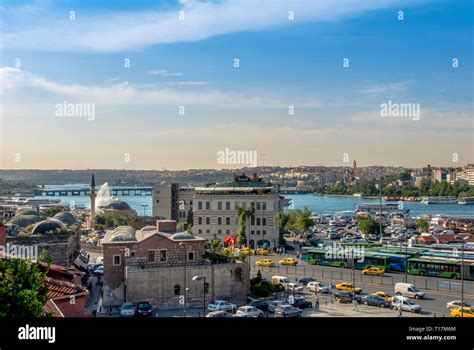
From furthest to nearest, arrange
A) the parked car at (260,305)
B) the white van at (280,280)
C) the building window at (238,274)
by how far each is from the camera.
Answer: the white van at (280,280) < the building window at (238,274) < the parked car at (260,305)

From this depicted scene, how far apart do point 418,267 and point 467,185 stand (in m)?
48.2

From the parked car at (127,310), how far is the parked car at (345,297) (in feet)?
11.5

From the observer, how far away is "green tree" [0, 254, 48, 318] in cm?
352

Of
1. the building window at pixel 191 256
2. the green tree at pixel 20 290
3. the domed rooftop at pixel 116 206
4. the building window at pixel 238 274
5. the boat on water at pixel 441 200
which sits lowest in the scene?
the boat on water at pixel 441 200

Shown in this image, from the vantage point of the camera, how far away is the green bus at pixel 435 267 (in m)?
12.3

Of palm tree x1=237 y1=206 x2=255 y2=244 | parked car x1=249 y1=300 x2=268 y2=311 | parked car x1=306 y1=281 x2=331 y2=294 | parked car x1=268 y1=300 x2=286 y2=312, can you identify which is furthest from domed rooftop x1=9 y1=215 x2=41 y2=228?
parked car x1=268 y1=300 x2=286 y2=312

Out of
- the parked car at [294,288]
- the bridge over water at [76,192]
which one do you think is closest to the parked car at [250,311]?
the parked car at [294,288]

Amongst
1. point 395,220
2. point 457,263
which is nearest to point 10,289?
point 457,263

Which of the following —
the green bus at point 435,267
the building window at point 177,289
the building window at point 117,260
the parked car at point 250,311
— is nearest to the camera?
the parked car at point 250,311

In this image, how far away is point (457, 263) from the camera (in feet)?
40.4

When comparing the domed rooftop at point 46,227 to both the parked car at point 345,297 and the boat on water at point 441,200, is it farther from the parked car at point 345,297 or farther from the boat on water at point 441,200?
the boat on water at point 441,200

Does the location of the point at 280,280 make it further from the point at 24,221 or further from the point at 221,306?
the point at 24,221
